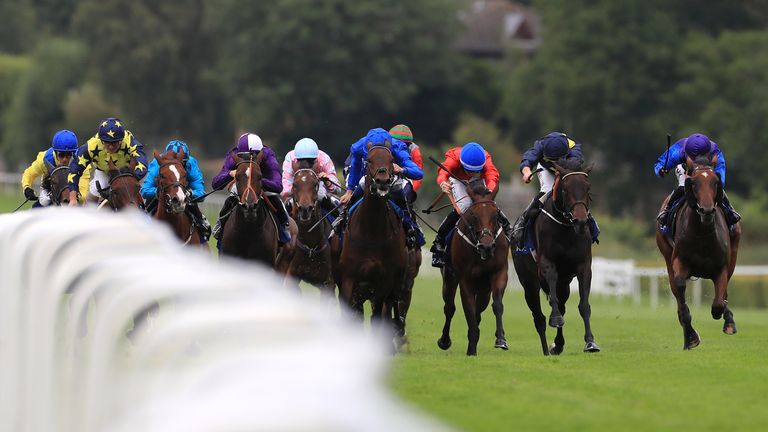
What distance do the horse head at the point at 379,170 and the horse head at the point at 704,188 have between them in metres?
2.71

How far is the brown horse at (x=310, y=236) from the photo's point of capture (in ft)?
49.2

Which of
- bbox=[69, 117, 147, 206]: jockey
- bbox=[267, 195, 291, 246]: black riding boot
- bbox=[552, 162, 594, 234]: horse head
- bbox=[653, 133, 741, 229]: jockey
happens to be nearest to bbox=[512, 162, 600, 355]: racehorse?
bbox=[552, 162, 594, 234]: horse head

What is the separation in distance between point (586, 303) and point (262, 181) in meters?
3.05

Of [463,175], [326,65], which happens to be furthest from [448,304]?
[326,65]

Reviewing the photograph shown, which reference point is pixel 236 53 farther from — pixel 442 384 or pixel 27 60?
pixel 442 384

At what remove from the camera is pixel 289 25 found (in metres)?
68.8

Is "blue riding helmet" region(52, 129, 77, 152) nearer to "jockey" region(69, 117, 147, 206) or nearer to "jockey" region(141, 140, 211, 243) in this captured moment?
"jockey" region(69, 117, 147, 206)

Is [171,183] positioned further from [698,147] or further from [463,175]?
[698,147]

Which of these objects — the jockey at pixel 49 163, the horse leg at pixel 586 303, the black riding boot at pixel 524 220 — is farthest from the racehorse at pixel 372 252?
the jockey at pixel 49 163

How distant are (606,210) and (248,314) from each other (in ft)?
192

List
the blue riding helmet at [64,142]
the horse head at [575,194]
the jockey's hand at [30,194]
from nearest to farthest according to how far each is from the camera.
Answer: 1. the horse head at [575,194]
2. the jockey's hand at [30,194]
3. the blue riding helmet at [64,142]

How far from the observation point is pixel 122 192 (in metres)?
15.4

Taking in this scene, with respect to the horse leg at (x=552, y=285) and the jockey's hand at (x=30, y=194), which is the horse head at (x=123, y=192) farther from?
the horse leg at (x=552, y=285)

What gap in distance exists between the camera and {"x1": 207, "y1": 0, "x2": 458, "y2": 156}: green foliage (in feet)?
227
